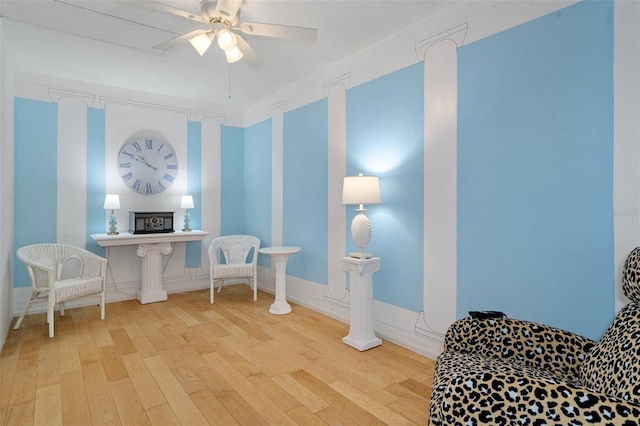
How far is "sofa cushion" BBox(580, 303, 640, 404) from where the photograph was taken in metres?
1.16

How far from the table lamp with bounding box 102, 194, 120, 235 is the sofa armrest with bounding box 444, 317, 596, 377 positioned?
3.98m

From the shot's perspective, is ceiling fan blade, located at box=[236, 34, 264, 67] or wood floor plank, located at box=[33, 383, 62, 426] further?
ceiling fan blade, located at box=[236, 34, 264, 67]

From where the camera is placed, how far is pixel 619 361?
1267 mm

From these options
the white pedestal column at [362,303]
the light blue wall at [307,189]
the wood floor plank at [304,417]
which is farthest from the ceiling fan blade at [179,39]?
the wood floor plank at [304,417]

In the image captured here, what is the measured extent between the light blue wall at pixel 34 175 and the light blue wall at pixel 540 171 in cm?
435

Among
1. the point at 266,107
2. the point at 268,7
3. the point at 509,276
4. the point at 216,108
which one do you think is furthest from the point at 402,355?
the point at 216,108

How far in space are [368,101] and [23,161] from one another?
3.78 meters

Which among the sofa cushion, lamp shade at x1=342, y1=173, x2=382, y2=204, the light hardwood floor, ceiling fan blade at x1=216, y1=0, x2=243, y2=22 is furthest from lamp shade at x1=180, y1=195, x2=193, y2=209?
the sofa cushion

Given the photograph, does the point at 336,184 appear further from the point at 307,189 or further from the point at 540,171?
the point at 540,171

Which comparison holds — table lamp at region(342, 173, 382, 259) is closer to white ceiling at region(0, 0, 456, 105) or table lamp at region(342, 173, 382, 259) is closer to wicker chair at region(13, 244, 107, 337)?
white ceiling at region(0, 0, 456, 105)

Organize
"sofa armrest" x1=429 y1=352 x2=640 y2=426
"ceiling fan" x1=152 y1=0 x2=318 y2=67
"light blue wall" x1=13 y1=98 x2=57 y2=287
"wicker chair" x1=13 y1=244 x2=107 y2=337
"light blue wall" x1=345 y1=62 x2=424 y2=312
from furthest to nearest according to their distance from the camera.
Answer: "light blue wall" x1=13 y1=98 x2=57 y2=287 < "wicker chair" x1=13 y1=244 x2=107 y2=337 < "light blue wall" x1=345 y1=62 x2=424 y2=312 < "ceiling fan" x1=152 y1=0 x2=318 y2=67 < "sofa armrest" x1=429 y1=352 x2=640 y2=426

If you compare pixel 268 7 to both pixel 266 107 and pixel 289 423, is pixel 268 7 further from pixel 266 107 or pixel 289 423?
pixel 289 423

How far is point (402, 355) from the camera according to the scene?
9.45 feet

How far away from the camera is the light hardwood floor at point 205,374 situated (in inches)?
81.0
